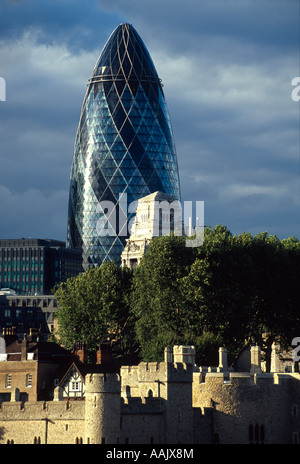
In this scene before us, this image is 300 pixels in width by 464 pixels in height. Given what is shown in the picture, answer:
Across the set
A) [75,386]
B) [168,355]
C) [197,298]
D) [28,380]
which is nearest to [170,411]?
[168,355]

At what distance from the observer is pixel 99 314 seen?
13375 centimetres

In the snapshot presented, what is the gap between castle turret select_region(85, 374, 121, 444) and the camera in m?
79.3

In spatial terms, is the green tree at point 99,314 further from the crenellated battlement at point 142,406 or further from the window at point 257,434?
the crenellated battlement at point 142,406

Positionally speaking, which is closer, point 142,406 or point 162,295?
point 142,406

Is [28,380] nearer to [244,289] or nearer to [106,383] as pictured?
[106,383]

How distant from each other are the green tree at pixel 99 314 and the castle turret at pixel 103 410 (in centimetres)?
4666

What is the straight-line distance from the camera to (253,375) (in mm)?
86125

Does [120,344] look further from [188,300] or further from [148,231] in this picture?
[148,231]

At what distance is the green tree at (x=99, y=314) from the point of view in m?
132

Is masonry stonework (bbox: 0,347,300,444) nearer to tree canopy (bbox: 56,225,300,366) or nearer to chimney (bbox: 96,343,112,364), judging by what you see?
chimney (bbox: 96,343,112,364)

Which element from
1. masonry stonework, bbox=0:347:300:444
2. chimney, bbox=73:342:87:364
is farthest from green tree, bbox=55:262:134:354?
masonry stonework, bbox=0:347:300:444

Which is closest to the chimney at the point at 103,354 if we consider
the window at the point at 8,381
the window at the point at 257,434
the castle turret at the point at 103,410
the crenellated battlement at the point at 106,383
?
the window at the point at 8,381

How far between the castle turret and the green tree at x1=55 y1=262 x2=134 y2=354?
153 feet

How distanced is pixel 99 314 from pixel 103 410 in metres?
54.3
